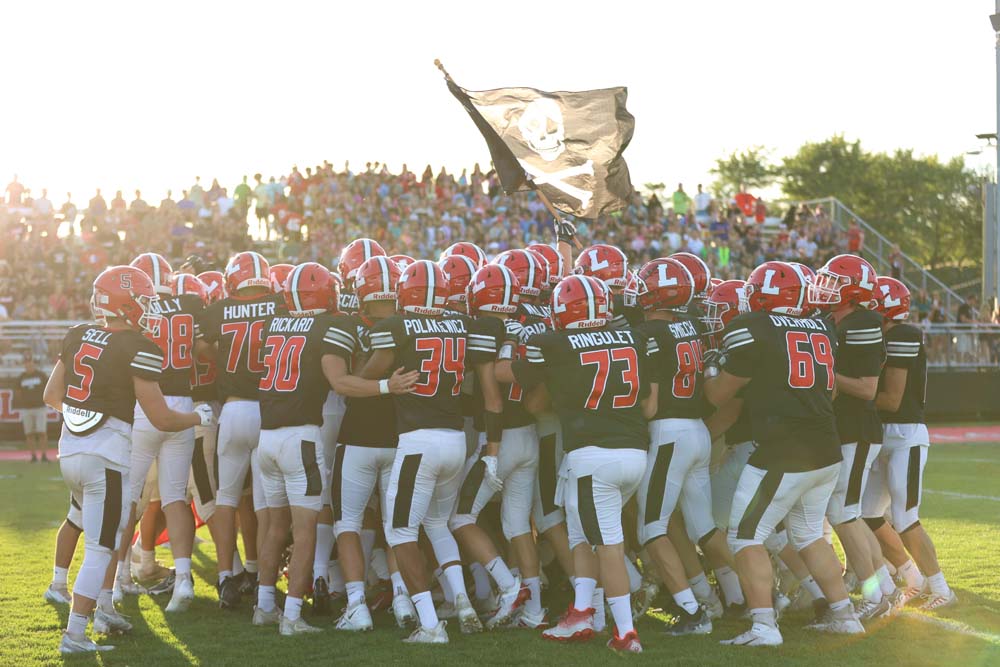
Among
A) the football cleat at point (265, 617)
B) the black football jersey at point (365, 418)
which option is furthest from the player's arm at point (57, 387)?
the football cleat at point (265, 617)

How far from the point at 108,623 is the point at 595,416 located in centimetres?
339

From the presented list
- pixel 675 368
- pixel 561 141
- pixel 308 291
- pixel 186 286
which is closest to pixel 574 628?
pixel 675 368

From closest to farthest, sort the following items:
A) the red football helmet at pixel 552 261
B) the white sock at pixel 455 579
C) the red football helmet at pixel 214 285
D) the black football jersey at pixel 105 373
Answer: the black football jersey at pixel 105 373, the white sock at pixel 455 579, the red football helmet at pixel 552 261, the red football helmet at pixel 214 285

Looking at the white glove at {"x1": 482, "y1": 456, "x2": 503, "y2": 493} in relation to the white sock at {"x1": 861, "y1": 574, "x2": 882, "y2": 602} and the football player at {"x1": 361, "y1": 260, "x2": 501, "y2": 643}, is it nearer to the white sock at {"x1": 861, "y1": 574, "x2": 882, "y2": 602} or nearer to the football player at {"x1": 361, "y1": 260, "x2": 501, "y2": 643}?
the football player at {"x1": 361, "y1": 260, "x2": 501, "y2": 643}

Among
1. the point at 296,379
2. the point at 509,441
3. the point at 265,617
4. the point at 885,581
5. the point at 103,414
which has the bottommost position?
the point at 265,617

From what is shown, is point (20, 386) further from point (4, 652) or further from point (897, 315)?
point (897, 315)

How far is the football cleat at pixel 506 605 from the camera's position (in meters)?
7.02

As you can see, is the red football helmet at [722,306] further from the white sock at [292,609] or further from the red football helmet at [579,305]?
the white sock at [292,609]

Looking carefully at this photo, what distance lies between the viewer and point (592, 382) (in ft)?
21.6

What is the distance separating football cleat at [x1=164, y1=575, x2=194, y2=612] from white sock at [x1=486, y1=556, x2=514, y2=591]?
7.30 ft

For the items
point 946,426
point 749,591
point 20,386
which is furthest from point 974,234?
point 749,591

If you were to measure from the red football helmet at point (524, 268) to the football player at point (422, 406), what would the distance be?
91 centimetres

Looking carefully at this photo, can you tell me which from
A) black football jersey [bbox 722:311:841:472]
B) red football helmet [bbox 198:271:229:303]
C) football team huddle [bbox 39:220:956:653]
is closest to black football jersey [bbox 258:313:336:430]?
football team huddle [bbox 39:220:956:653]

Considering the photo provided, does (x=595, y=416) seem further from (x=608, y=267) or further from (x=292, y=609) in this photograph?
(x=292, y=609)
